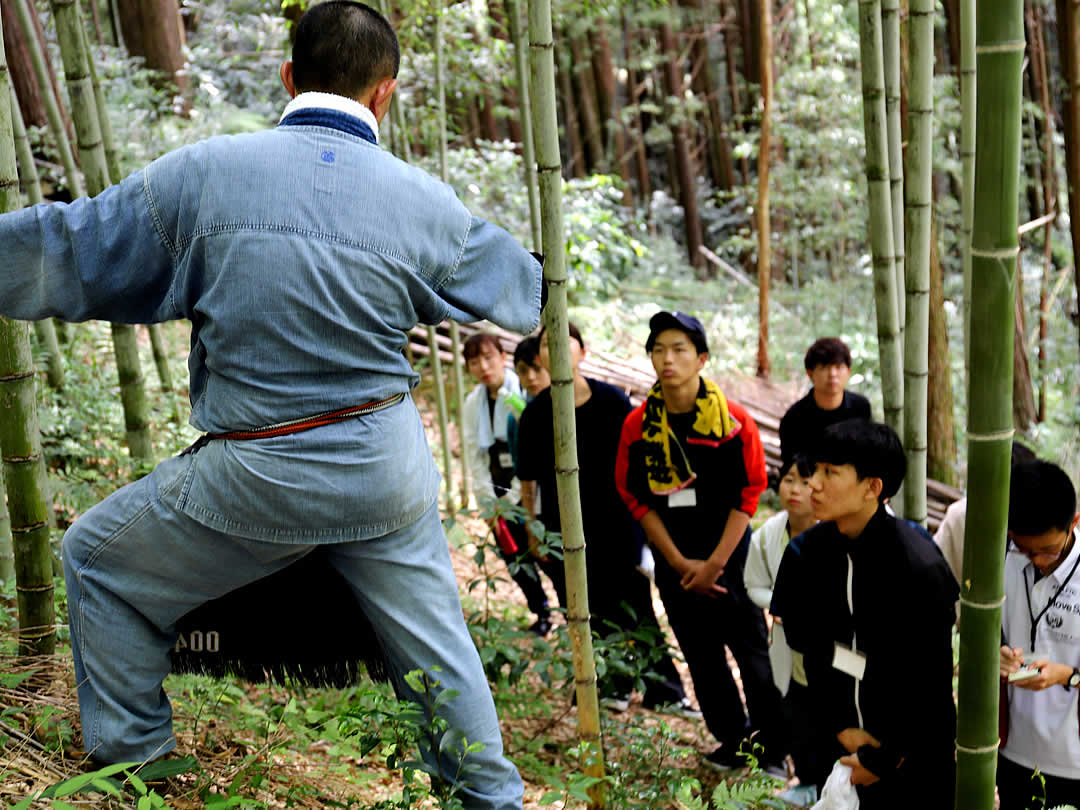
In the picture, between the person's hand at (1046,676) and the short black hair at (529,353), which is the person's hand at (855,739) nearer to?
the person's hand at (1046,676)

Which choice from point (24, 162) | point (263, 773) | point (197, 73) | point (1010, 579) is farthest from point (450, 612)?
point (197, 73)

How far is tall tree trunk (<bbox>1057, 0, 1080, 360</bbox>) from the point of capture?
6441 mm

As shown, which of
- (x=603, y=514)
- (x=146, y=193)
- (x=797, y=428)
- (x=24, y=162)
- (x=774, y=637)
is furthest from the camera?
(x=797, y=428)

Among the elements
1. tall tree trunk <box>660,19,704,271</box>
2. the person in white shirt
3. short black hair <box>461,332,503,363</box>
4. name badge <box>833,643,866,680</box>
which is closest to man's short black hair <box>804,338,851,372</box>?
short black hair <box>461,332,503,363</box>

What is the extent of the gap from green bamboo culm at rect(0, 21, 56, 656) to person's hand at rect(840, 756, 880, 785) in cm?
201

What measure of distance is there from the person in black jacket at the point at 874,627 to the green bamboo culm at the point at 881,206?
0.26 metres

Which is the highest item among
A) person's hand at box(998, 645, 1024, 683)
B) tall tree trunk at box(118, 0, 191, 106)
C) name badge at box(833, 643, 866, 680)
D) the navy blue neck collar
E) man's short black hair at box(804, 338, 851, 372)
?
tall tree trunk at box(118, 0, 191, 106)

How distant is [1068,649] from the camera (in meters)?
2.47

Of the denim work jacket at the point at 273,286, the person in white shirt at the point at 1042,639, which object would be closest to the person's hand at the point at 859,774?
the person in white shirt at the point at 1042,639

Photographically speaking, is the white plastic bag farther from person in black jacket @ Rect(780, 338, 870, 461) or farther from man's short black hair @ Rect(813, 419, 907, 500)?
person in black jacket @ Rect(780, 338, 870, 461)

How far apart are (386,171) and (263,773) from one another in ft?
4.82

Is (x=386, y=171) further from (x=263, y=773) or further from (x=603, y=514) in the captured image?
(x=603, y=514)

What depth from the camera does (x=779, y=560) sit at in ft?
11.3

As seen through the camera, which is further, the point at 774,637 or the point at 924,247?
the point at 774,637
